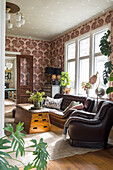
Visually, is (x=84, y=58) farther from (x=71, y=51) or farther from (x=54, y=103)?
(x=54, y=103)

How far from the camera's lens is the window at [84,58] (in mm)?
5727

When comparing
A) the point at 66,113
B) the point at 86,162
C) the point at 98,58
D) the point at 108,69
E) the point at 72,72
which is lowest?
the point at 86,162

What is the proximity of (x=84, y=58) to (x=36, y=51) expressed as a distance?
291 cm

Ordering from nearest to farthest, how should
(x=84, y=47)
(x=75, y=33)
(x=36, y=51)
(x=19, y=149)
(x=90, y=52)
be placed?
(x=19, y=149), (x=90, y=52), (x=84, y=47), (x=75, y=33), (x=36, y=51)

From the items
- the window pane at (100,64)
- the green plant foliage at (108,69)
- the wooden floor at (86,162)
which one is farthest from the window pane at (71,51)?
the wooden floor at (86,162)

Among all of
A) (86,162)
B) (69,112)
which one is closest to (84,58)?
(69,112)

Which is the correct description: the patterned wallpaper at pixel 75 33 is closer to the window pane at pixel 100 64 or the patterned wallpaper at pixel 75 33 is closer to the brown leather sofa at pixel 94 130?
the window pane at pixel 100 64

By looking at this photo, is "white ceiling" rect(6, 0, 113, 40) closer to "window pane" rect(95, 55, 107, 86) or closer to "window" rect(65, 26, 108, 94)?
"window" rect(65, 26, 108, 94)

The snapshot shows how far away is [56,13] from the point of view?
5457 mm

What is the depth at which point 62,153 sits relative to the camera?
3.20m

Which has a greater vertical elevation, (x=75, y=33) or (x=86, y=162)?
(x=75, y=33)

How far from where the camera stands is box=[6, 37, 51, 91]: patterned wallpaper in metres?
8.06

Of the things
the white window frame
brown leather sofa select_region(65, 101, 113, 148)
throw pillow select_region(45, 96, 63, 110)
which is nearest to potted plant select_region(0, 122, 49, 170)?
brown leather sofa select_region(65, 101, 113, 148)

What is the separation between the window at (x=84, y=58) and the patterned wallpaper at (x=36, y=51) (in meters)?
1.55
